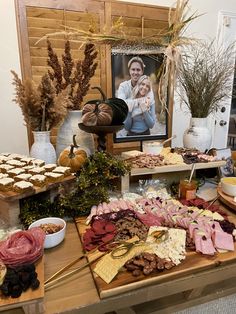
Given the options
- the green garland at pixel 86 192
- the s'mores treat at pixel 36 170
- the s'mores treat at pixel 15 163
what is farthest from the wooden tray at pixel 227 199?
the s'mores treat at pixel 15 163

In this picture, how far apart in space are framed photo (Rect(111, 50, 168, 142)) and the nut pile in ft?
5.62

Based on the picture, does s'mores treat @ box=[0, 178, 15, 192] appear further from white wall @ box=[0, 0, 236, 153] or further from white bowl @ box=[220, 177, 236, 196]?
white wall @ box=[0, 0, 236, 153]

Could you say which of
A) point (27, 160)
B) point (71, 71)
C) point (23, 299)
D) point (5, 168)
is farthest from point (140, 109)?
point (23, 299)

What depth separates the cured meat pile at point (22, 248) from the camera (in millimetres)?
663

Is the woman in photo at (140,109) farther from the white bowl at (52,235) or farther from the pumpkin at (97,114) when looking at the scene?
the white bowl at (52,235)

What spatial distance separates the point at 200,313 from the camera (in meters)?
1.10

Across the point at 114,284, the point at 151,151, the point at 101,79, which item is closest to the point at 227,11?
the point at 101,79

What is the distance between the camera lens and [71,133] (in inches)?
51.6

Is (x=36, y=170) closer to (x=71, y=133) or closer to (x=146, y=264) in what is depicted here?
(x=71, y=133)

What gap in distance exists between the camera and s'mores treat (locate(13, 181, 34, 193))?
0.91 metres

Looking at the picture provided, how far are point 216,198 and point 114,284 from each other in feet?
2.56

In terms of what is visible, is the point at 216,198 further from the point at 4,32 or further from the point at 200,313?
the point at 4,32

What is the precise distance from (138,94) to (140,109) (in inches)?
5.9

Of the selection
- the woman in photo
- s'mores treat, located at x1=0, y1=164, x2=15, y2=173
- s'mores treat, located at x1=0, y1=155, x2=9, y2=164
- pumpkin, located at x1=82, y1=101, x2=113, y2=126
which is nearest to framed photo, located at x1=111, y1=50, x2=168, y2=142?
the woman in photo
